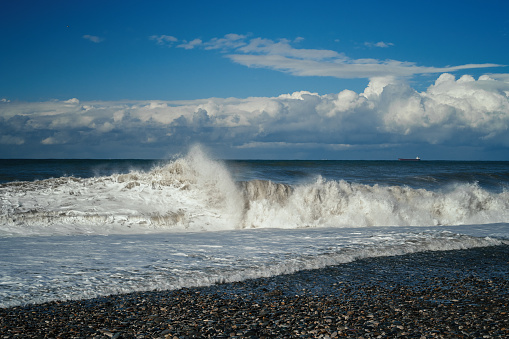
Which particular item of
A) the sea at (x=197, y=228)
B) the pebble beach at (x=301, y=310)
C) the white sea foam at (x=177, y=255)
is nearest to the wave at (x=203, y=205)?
the sea at (x=197, y=228)

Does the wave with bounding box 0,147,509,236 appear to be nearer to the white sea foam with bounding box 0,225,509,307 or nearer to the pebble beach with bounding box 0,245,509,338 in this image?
the white sea foam with bounding box 0,225,509,307

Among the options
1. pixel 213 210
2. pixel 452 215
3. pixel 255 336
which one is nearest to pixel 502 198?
pixel 452 215

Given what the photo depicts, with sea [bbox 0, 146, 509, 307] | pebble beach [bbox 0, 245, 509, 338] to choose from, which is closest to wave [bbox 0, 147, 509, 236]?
sea [bbox 0, 146, 509, 307]

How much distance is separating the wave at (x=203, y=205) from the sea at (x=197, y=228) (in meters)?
0.04

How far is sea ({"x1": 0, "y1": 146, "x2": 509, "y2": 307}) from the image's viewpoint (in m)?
6.37

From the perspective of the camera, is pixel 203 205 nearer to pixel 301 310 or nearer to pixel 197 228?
pixel 197 228

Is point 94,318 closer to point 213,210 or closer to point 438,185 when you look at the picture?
point 213,210

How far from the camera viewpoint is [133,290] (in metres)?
5.62

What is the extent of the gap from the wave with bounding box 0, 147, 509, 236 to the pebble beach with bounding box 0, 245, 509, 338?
637cm

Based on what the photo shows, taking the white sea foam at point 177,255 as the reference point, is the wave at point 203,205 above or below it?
above

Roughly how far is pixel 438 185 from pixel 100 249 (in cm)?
2289

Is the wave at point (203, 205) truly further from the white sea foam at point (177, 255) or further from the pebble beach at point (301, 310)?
the pebble beach at point (301, 310)

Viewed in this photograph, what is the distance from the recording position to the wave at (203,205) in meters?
11.9

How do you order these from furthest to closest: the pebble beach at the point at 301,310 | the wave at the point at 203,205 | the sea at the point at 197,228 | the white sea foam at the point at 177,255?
the wave at the point at 203,205 → the sea at the point at 197,228 → the white sea foam at the point at 177,255 → the pebble beach at the point at 301,310
